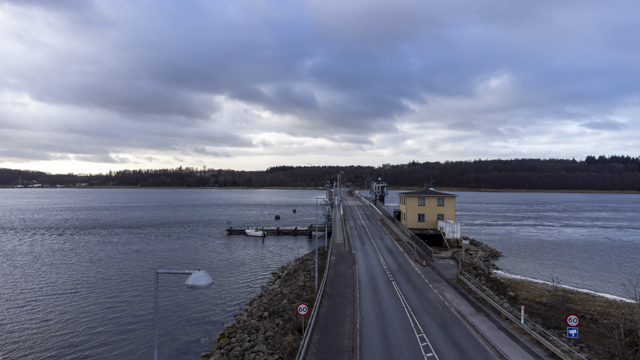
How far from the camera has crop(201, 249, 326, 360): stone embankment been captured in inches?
758

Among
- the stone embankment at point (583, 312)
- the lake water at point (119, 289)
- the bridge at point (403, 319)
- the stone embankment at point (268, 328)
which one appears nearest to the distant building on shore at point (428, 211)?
the stone embankment at point (583, 312)

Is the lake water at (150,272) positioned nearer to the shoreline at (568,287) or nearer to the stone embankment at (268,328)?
the stone embankment at (268,328)

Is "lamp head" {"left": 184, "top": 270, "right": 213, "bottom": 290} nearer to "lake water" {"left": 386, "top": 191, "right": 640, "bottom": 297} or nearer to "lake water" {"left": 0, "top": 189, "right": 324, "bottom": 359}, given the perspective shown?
"lake water" {"left": 0, "top": 189, "right": 324, "bottom": 359}

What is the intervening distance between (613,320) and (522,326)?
32.0 ft

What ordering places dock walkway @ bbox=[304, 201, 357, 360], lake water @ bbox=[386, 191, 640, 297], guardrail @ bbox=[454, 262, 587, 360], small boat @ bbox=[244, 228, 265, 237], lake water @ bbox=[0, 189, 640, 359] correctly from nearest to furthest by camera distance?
guardrail @ bbox=[454, 262, 587, 360], dock walkway @ bbox=[304, 201, 357, 360], lake water @ bbox=[0, 189, 640, 359], lake water @ bbox=[386, 191, 640, 297], small boat @ bbox=[244, 228, 265, 237]

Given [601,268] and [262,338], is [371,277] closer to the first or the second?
[262,338]

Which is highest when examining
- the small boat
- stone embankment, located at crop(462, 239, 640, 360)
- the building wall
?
the building wall

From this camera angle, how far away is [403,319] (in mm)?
20703

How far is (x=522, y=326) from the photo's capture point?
18.8 meters

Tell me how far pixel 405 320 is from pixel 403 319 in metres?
0.16

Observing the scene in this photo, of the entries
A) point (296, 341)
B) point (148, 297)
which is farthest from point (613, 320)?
point (148, 297)

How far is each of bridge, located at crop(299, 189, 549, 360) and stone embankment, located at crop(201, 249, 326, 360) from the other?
1356mm

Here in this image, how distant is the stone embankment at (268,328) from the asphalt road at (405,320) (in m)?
3.72

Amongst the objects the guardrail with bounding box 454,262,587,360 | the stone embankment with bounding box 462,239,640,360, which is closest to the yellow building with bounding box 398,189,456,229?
the stone embankment with bounding box 462,239,640,360
